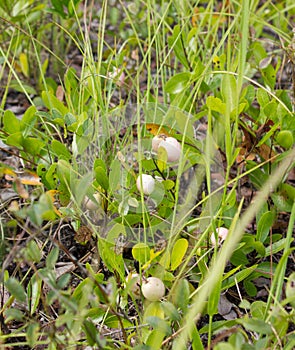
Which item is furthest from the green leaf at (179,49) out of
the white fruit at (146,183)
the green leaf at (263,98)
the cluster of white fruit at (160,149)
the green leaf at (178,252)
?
the green leaf at (178,252)

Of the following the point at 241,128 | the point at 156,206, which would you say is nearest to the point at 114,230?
the point at 156,206

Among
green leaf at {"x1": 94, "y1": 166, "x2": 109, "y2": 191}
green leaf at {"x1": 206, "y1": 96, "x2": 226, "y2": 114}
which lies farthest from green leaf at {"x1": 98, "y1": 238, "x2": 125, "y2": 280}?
green leaf at {"x1": 206, "y1": 96, "x2": 226, "y2": 114}

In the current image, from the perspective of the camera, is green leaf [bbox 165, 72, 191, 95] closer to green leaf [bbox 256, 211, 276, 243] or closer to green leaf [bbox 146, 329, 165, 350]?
green leaf [bbox 256, 211, 276, 243]

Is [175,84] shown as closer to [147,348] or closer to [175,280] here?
[175,280]

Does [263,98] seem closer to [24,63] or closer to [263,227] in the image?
[263,227]

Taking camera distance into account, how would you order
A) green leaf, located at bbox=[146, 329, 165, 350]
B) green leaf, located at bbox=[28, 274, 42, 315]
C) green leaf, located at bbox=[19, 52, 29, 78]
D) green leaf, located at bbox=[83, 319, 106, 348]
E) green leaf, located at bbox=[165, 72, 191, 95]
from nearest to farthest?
green leaf, located at bbox=[83, 319, 106, 348] < green leaf, located at bbox=[146, 329, 165, 350] < green leaf, located at bbox=[28, 274, 42, 315] < green leaf, located at bbox=[165, 72, 191, 95] < green leaf, located at bbox=[19, 52, 29, 78]

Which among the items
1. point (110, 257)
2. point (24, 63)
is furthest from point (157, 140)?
point (24, 63)
